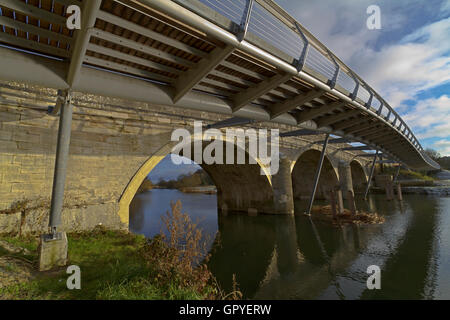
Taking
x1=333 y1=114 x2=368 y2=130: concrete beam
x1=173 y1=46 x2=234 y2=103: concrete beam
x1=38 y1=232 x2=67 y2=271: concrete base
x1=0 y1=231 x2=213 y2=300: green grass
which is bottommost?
x1=0 y1=231 x2=213 y2=300: green grass

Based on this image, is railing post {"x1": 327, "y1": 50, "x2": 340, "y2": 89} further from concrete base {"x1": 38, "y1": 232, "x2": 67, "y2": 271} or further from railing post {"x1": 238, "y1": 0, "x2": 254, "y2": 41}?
concrete base {"x1": 38, "y1": 232, "x2": 67, "y2": 271}

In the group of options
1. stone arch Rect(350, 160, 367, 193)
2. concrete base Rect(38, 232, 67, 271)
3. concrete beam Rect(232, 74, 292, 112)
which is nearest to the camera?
concrete base Rect(38, 232, 67, 271)

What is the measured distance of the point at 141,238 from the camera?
6625 mm

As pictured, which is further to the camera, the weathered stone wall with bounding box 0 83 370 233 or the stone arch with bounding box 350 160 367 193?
the stone arch with bounding box 350 160 367 193

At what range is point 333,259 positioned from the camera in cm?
675

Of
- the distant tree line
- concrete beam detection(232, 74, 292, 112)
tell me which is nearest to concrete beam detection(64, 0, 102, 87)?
concrete beam detection(232, 74, 292, 112)

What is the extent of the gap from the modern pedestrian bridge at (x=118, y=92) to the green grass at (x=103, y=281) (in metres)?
0.98

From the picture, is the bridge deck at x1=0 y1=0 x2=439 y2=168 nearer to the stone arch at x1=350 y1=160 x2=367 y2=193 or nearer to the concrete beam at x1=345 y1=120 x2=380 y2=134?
the concrete beam at x1=345 y1=120 x2=380 y2=134

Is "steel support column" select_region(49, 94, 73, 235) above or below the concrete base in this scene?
above

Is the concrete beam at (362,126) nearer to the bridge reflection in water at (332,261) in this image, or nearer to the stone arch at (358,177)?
the bridge reflection in water at (332,261)

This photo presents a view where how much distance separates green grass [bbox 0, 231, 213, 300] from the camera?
321 cm

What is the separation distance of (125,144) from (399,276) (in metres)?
9.79

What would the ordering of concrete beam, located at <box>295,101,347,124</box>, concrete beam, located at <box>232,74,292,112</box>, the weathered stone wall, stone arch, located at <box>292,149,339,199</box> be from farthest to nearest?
stone arch, located at <box>292,149,339,199</box> → concrete beam, located at <box>295,101,347,124</box> → the weathered stone wall → concrete beam, located at <box>232,74,292,112</box>

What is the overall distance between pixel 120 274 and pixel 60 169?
2.55 m
